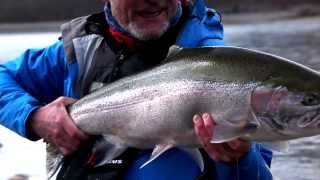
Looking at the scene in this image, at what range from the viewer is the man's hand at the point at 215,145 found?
3.25m

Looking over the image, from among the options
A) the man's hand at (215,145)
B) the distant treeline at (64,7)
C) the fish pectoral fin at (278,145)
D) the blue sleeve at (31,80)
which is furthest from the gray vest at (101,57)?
the distant treeline at (64,7)

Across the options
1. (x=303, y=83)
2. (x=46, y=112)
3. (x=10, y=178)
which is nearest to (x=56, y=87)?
(x=46, y=112)

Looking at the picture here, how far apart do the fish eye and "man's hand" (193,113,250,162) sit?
37cm

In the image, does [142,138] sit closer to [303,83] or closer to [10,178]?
[303,83]

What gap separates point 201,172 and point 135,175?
1.11 feet

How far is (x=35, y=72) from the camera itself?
168 inches

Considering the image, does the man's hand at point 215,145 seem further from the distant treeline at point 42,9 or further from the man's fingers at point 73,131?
the distant treeline at point 42,9

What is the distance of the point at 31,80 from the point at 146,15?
0.81m

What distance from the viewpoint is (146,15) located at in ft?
12.6

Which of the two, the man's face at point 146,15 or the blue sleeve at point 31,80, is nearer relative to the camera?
the man's face at point 146,15

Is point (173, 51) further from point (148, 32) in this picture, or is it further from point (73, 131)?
point (73, 131)

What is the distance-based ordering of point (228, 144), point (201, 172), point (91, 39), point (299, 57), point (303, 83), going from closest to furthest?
point (303, 83), point (228, 144), point (201, 172), point (91, 39), point (299, 57)

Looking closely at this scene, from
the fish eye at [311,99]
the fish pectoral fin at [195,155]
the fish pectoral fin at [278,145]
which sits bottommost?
the fish pectoral fin at [195,155]

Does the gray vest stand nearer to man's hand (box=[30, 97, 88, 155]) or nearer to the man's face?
the man's face
